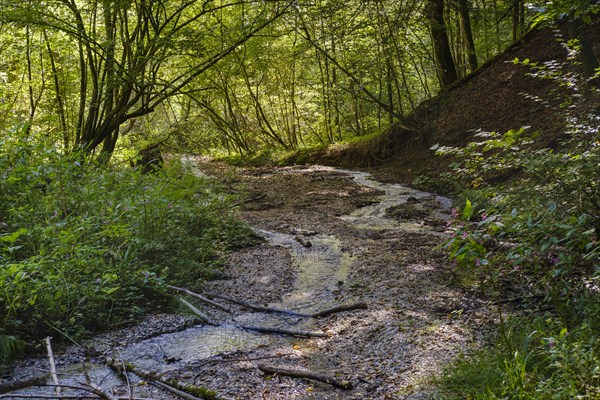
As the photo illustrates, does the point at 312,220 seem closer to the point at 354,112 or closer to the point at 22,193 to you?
the point at 22,193

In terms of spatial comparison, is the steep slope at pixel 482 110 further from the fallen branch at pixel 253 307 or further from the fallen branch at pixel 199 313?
the fallen branch at pixel 199 313

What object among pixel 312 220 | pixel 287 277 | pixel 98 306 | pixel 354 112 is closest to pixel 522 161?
pixel 287 277

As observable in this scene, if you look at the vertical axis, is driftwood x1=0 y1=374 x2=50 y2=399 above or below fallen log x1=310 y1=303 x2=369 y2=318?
above

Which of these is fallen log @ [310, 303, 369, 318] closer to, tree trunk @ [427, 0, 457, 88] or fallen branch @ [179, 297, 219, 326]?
fallen branch @ [179, 297, 219, 326]

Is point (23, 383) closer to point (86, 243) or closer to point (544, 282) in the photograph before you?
point (86, 243)

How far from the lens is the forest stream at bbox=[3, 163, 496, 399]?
3.78 m

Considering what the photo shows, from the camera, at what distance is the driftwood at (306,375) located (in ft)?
12.0

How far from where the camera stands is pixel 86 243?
5398 mm

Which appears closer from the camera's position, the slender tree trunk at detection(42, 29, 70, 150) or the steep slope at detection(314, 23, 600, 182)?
the steep slope at detection(314, 23, 600, 182)

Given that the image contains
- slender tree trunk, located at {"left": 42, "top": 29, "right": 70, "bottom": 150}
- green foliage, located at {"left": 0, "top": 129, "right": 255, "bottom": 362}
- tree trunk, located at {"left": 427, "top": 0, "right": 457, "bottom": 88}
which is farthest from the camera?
tree trunk, located at {"left": 427, "top": 0, "right": 457, "bottom": 88}

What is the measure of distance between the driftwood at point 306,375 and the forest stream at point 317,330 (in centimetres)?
4

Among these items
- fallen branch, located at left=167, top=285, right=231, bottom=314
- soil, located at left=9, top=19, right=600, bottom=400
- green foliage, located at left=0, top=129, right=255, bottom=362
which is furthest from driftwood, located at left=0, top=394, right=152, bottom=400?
fallen branch, located at left=167, top=285, right=231, bottom=314

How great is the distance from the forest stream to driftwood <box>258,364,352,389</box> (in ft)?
0.15

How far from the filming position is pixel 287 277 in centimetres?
695
